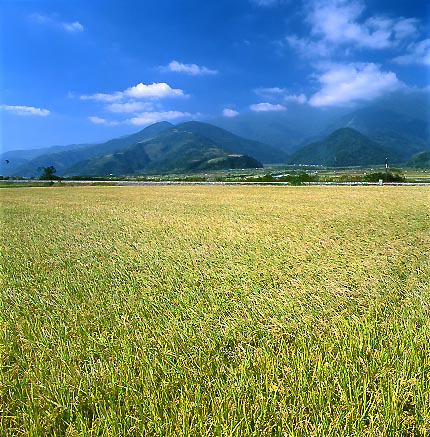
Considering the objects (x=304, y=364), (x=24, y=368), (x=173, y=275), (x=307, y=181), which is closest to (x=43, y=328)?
(x=24, y=368)

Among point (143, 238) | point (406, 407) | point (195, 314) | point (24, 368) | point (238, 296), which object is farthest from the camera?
point (143, 238)

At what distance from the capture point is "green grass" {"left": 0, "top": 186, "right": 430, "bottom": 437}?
81.4 inches

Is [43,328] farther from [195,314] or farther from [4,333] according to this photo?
[195,314]

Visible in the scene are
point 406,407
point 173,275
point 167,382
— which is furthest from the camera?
point 173,275

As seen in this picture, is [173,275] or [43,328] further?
[173,275]

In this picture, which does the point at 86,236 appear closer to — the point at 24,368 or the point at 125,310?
the point at 125,310

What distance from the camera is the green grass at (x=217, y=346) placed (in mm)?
2068

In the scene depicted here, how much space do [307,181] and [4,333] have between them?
57.4 m

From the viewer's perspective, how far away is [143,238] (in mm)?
8984

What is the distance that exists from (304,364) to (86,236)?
8242 mm

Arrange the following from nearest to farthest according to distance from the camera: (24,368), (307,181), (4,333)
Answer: (24,368) → (4,333) → (307,181)

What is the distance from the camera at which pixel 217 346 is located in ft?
9.88

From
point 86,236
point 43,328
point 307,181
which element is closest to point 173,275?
point 43,328

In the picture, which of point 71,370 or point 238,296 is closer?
point 71,370
